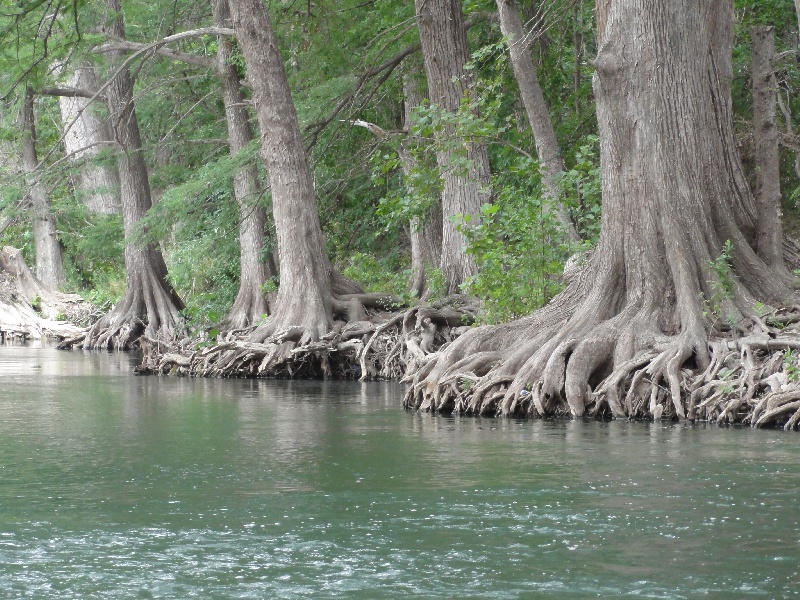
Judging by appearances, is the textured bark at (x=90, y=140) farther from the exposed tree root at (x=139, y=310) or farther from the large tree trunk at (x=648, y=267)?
the large tree trunk at (x=648, y=267)

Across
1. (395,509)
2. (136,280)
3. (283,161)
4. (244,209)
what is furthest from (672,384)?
(136,280)

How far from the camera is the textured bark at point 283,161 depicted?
19.6 meters

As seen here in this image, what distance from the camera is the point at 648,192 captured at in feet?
42.5

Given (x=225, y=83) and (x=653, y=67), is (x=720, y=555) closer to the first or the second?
(x=653, y=67)

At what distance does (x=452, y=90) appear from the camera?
18781 mm

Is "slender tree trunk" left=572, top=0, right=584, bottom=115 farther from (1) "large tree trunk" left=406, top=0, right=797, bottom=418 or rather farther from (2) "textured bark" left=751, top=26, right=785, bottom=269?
(1) "large tree trunk" left=406, top=0, right=797, bottom=418

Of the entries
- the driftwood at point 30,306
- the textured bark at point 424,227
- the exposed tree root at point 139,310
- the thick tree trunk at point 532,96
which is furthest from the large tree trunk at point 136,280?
the thick tree trunk at point 532,96

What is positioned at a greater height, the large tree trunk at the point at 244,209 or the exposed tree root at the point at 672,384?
the large tree trunk at the point at 244,209

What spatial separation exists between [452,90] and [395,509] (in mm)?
11758

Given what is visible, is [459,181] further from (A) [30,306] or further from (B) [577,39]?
(A) [30,306]

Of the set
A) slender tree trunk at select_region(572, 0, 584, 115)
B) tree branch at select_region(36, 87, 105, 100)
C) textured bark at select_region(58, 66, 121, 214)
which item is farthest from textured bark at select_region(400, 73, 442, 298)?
textured bark at select_region(58, 66, 121, 214)

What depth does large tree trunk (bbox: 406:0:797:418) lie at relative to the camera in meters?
12.1

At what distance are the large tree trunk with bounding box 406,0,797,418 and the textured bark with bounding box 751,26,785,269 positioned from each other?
17cm

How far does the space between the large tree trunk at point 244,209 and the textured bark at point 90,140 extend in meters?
6.95
